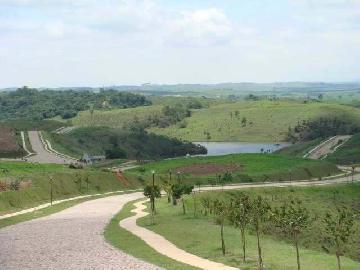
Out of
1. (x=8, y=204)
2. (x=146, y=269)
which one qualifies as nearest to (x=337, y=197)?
(x=8, y=204)

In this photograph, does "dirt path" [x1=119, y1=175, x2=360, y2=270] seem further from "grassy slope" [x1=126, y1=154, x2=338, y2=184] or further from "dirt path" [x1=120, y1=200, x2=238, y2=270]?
"grassy slope" [x1=126, y1=154, x2=338, y2=184]

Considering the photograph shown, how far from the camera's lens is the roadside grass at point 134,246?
48803mm

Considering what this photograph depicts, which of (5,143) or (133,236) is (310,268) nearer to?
(133,236)

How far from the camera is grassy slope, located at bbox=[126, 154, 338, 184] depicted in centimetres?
14000

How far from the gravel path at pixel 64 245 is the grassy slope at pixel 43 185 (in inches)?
330

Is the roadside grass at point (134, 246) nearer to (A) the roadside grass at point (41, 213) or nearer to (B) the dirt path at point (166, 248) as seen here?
(B) the dirt path at point (166, 248)

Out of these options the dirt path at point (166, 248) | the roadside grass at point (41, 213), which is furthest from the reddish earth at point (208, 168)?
the dirt path at point (166, 248)

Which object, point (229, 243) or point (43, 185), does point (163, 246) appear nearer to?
point (229, 243)

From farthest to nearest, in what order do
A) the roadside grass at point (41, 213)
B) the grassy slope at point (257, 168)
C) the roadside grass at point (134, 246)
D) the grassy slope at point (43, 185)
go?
1. the grassy slope at point (257, 168)
2. the grassy slope at point (43, 185)
3. the roadside grass at point (41, 213)
4. the roadside grass at point (134, 246)

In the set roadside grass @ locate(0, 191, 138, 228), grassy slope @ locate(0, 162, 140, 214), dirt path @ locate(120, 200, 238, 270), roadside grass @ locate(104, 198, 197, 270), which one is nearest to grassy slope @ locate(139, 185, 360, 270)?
dirt path @ locate(120, 200, 238, 270)

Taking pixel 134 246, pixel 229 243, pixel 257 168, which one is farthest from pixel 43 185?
pixel 257 168

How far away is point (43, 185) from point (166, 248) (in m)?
51.2

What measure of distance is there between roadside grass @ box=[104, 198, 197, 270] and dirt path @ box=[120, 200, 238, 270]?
0.68 metres

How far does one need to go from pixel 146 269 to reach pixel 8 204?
156 ft
